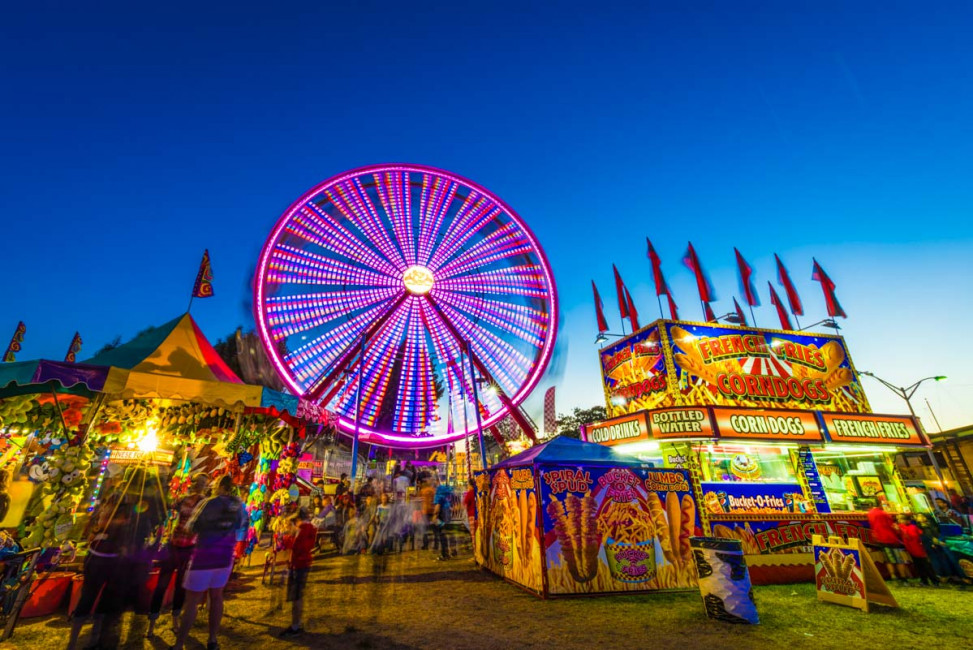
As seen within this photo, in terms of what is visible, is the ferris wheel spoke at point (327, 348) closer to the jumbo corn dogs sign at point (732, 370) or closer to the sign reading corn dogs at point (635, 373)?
the sign reading corn dogs at point (635, 373)

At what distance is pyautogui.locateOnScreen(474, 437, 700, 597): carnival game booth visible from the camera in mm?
6691

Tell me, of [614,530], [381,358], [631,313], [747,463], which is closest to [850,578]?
[614,530]

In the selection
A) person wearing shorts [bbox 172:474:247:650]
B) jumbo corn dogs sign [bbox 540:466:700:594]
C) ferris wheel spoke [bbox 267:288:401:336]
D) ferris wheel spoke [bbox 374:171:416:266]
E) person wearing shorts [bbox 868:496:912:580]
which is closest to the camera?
person wearing shorts [bbox 172:474:247:650]

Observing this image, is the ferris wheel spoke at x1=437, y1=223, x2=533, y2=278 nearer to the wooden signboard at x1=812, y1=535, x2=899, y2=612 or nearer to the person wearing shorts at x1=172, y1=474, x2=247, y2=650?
the wooden signboard at x1=812, y1=535, x2=899, y2=612

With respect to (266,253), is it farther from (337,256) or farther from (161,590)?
(161,590)

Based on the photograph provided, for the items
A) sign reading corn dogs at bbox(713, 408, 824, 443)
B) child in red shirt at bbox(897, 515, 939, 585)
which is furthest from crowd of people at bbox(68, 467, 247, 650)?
child in red shirt at bbox(897, 515, 939, 585)

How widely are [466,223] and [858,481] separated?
→ 1619 cm

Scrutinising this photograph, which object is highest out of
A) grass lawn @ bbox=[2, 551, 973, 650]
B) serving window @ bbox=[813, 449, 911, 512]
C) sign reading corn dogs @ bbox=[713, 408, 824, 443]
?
sign reading corn dogs @ bbox=[713, 408, 824, 443]

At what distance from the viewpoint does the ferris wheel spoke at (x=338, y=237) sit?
50.2 ft

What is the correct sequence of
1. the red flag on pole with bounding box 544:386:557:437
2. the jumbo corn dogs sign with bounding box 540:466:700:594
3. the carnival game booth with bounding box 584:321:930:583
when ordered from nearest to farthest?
the jumbo corn dogs sign with bounding box 540:466:700:594, the carnival game booth with bounding box 584:321:930:583, the red flag on pole with bounding box 544:386:557:437

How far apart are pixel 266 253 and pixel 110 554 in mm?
11365

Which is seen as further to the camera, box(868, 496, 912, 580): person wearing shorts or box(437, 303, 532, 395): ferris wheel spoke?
box(437, 303, 532, 395): ferris wheel spoke

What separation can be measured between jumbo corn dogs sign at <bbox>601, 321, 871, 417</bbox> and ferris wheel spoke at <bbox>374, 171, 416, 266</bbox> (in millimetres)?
9938

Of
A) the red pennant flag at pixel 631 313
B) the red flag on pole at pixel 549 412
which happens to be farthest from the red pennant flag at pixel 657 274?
the red flag on pole at pixel 549 412
